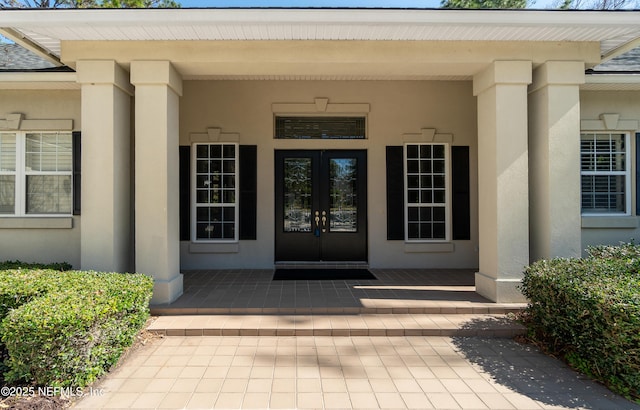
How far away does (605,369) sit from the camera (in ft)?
10.6

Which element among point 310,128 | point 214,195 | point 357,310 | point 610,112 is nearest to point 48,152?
point 214,195

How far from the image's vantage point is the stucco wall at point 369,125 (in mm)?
7391

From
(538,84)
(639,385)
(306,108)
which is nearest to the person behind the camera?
(639,385)

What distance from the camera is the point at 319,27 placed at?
4.56m

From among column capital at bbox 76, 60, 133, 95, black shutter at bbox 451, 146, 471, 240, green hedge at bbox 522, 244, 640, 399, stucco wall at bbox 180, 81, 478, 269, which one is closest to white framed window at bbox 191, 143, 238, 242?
stucco wall at bbox 180, 81, 478, 269

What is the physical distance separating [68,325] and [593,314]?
4.50 meters

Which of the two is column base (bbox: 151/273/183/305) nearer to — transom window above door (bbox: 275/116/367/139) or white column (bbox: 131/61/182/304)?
white column (bbox: 131/61/182/304)

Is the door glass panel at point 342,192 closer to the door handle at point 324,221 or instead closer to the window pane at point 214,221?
the door handle at point 324,221

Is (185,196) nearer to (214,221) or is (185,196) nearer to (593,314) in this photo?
(214,221)

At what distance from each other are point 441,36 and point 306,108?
10.6 feet

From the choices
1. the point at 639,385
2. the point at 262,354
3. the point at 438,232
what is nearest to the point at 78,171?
the point at 262,354

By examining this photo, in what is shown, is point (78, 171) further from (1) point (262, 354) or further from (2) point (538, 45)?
(2) point (538, 45)

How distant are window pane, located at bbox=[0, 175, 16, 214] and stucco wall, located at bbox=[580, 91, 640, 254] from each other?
10.3m

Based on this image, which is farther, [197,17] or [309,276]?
[309,276]
